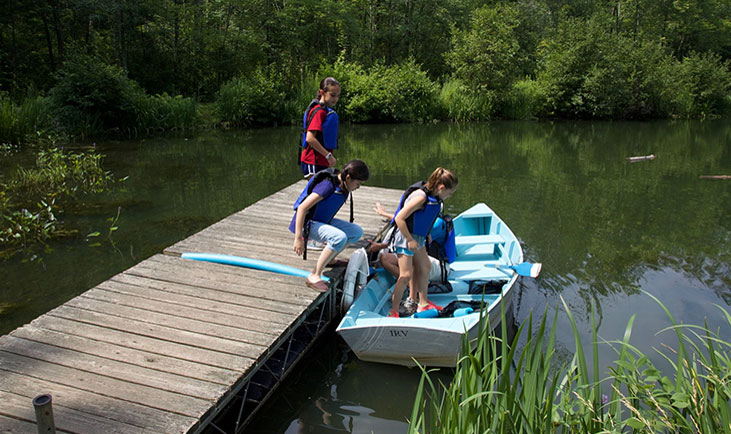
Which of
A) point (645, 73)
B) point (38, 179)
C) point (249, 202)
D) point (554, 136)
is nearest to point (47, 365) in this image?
point (249, 202)

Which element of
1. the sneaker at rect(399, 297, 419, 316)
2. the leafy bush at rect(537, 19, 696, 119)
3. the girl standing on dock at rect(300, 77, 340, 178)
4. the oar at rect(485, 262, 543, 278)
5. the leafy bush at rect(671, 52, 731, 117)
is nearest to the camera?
the sneaker at rect(399, 297, 419, 316)

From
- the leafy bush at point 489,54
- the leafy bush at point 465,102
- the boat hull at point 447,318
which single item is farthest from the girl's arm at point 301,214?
the leafy bush at point 489,54

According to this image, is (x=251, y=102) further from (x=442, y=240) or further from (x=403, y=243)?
(x=403, y=243)

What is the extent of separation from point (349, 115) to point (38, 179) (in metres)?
13.1

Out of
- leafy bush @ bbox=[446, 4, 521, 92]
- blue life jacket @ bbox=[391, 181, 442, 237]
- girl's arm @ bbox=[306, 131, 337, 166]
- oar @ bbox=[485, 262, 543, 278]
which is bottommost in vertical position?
oar @ bbox=[485, 262, 543, 278]

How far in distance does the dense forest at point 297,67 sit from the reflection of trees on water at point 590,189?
3044 mm

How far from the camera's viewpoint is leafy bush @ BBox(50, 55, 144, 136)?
563 inches

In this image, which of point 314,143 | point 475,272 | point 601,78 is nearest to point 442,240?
point 475,272

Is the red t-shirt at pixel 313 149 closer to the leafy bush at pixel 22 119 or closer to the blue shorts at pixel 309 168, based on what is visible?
the blue shorts at pixel 309 168

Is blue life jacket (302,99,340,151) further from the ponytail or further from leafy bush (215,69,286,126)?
leafy bush (215,69,286,126)

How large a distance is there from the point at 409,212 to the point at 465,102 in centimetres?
1931

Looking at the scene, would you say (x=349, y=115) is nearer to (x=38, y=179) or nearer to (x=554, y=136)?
(x=554, y=136)

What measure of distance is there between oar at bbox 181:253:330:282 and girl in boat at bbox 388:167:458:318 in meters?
0.69

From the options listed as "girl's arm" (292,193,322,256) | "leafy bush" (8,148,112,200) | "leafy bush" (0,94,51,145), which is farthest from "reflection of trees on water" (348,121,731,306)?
"leafy bush" (0,94,51,145)
